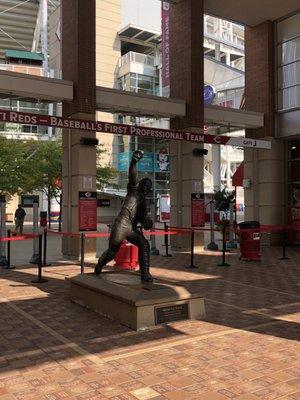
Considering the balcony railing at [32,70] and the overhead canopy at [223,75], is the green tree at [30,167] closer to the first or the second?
the overhead canopy at [223,75]

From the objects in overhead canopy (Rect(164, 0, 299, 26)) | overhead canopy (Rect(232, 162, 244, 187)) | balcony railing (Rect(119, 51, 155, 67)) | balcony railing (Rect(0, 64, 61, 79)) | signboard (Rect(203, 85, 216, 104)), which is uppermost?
balcony railing (Rect(119, 51, 155, 67))

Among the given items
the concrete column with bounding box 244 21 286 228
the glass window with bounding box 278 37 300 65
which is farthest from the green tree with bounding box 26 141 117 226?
the glass window with bounding box 278 37 300 65

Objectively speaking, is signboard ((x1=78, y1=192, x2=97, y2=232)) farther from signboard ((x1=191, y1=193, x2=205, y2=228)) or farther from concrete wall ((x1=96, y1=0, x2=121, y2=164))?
concrete wall ((x1=96, y1=0, x2=121, y2=164))

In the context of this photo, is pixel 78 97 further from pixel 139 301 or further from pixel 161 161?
pixel 161 161

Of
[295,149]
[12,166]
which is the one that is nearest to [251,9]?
[295,149]

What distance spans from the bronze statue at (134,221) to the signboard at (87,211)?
6.48 metres

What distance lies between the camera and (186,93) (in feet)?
55.5

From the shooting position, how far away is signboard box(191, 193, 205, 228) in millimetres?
16953

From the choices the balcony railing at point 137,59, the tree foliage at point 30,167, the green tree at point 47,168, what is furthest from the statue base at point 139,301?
the balcony railing at point 137,59

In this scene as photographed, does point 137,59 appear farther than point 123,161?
Yes

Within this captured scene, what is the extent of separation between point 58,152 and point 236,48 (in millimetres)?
36824

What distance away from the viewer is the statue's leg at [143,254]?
302 inches

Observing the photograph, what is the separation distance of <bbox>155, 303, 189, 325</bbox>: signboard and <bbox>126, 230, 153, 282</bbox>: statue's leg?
0.78 meters

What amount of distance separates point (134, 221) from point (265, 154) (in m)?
12.6
